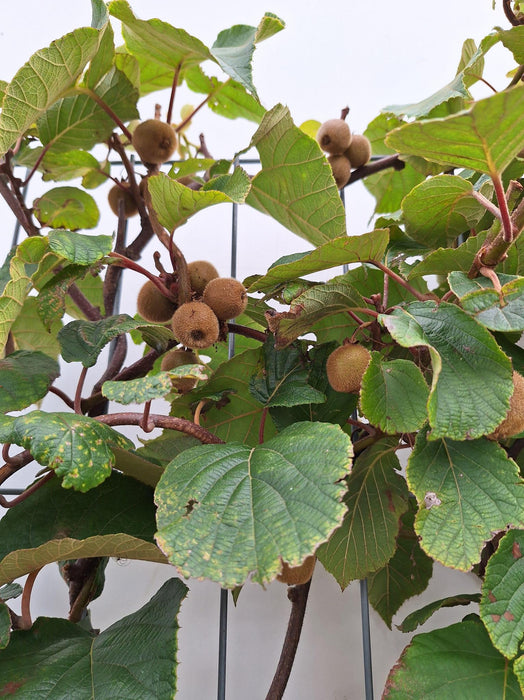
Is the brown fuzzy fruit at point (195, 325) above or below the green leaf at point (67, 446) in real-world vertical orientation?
above

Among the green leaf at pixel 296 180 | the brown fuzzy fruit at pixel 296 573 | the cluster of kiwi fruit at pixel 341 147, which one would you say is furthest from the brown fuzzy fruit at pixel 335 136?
the brown fuzzy fruit at pixel 296 573

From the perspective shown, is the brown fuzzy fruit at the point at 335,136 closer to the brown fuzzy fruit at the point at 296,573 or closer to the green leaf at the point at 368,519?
the green leaf at the point at 368,519

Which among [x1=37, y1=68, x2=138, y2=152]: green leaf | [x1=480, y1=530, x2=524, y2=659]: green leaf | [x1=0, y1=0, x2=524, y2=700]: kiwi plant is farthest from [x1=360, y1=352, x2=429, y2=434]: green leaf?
[x1=37, y1=68, x2=138, y2=152]: green leaf

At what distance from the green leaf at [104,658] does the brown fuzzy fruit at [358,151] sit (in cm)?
55

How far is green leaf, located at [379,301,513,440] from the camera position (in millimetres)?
432

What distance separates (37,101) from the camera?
0.60m

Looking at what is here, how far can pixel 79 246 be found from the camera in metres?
0.54

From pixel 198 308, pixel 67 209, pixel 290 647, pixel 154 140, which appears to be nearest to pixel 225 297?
pixel 198 308

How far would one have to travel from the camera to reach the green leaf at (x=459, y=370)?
1.42 ft

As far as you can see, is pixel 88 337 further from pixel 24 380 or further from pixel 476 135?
pixel 476 135

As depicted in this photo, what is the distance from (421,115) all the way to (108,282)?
1.38 ft

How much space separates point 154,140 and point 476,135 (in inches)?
16.4

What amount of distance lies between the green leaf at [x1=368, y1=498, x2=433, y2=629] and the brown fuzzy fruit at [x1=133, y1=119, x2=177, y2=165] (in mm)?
492

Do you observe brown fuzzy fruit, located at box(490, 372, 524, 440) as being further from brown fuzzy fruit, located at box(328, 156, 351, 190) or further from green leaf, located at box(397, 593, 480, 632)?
brown fuzzy fruit, located at box(328, 156, 351, 190)
